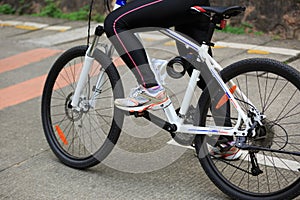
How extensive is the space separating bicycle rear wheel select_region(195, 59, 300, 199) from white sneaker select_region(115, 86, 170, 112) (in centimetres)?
26

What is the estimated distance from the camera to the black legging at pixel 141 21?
3408mm

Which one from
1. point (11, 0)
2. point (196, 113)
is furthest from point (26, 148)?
point (11, 0)

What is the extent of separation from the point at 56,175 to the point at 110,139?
54 cm

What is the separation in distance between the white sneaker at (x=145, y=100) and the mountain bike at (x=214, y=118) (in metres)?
0.05

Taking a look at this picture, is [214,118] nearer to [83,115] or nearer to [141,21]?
[141,21]

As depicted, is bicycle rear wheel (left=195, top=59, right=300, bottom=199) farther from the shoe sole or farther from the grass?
the grass

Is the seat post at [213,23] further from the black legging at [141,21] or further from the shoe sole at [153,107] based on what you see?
the shoe sole at [153,107]

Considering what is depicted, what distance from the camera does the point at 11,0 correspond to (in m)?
9.61

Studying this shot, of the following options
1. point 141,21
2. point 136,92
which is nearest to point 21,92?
point 136,92

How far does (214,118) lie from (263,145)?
1.24 ft

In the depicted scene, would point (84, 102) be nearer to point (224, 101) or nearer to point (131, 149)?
point (131, 149)

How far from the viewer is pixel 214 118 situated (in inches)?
140

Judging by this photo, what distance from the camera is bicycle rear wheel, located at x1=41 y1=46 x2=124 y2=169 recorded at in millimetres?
3742

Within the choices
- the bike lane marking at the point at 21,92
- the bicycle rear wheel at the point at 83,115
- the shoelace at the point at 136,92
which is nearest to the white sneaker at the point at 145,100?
the shoelace at the point at 136,92
